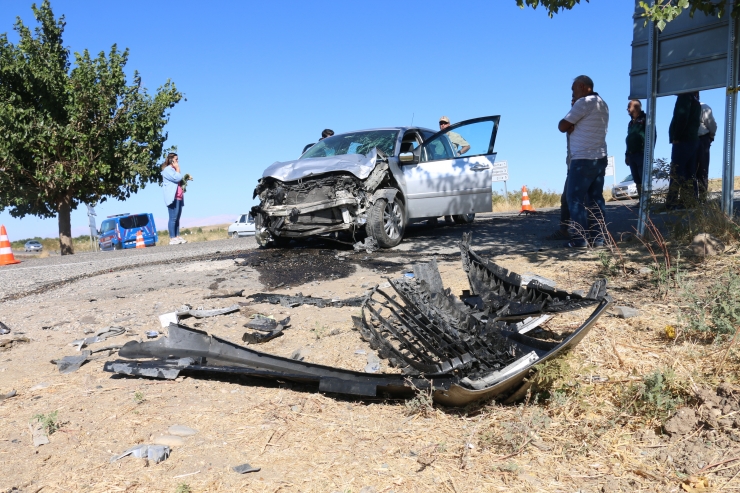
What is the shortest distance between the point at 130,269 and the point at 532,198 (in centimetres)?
1444

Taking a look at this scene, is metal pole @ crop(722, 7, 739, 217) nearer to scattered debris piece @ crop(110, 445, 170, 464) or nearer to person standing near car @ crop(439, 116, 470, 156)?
person standing near car @ crop(439, 116, 470, 156)

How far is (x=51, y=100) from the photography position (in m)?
19.4

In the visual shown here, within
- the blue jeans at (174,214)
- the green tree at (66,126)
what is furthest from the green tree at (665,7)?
the green tree at (66,126)

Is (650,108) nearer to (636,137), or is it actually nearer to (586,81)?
(586,81)

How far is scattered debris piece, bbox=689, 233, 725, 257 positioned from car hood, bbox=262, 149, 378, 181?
13.1 feet

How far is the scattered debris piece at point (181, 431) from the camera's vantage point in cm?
309

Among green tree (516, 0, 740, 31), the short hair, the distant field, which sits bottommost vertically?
the distant field

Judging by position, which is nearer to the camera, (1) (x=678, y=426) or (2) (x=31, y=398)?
(1) (x=678, y=426)

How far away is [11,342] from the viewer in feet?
16.6

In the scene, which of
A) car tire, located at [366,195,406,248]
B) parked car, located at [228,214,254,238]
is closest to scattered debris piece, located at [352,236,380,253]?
car tire, located at [366,195,406,248]

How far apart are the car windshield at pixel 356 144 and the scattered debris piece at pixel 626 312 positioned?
196 inches

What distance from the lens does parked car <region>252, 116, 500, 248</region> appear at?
318 inches

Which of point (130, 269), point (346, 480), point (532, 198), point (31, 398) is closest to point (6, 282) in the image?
point (130, 269)

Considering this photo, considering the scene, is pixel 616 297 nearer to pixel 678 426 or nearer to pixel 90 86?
pixel 678 426
